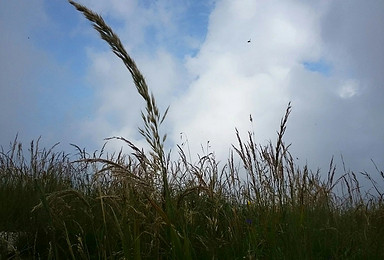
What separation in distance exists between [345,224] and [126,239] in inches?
103

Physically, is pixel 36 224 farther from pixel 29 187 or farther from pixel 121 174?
pixel 121 174

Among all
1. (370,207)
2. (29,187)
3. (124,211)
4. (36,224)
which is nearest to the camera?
(124,211)

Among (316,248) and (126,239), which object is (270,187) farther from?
(126,239)

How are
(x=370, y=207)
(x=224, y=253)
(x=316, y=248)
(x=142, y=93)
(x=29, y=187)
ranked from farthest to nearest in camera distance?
1. (x=370, y=207)
2. (x=29, y=187)
3. (x=316, y=248)
4. (x=224, y=253)
5. (x=142, y=93)

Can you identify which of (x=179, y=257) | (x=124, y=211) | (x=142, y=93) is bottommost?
(x=179, y=257)

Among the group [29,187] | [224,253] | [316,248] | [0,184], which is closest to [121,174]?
[224,253]

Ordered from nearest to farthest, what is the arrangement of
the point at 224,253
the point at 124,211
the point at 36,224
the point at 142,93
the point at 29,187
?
the point at 142,93 < the point at 124,211 < the point at 224,253 < the point at 36,224 < the point at 29,187

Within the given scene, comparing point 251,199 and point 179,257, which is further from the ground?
point 251,199

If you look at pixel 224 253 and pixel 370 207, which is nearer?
pixel 224 253

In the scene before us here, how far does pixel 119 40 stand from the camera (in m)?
1.74

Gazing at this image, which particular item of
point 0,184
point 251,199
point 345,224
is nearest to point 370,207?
point 345,224

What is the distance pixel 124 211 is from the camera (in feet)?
6.29

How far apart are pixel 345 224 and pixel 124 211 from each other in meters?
2.65

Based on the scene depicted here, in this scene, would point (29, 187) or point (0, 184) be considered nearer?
point (29, 187)
